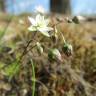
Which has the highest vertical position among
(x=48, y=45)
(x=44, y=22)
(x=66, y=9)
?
(x=44, y=22)

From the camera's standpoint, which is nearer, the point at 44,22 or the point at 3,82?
the point at 44,22

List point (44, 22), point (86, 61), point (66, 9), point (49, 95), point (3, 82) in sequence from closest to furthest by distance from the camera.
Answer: point (44, 22), point (49, 95), point (3, 82), point (86, 61), point (66, 9)

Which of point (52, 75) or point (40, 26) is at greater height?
point (40, 26)

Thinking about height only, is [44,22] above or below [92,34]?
above

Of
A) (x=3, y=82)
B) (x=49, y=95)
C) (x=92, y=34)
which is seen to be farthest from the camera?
(x=92, y=34)

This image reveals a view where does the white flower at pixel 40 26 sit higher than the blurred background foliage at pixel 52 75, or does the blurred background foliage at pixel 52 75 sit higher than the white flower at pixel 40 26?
the white flower at pixel 40 26

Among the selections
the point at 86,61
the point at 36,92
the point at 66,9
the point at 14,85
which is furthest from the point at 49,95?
the point at 66,9

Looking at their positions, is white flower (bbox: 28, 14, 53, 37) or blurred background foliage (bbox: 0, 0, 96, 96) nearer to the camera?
white flower (bbox: 28, 14, 53, 37)

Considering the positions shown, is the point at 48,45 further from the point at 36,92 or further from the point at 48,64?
the point at 36,92

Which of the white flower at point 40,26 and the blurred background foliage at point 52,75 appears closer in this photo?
the white flower at point 40,26

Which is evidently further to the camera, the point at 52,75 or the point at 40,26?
the point at 52,75

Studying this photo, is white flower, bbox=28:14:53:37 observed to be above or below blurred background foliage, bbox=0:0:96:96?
above
